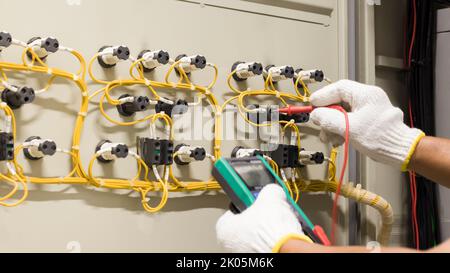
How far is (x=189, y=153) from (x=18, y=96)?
45 centimetres

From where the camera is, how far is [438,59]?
5.92ft

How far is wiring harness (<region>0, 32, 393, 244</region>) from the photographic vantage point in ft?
3.92

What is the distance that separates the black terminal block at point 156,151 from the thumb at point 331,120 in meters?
0.38

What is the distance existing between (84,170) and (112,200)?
0.36ft

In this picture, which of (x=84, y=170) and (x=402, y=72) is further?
(x=402, y=72)

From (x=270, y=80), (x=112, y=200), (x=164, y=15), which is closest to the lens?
(x=112, y=200)

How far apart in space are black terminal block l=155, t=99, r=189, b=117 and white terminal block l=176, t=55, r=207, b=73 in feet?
0.30

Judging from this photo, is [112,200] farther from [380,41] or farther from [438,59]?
[438,59]

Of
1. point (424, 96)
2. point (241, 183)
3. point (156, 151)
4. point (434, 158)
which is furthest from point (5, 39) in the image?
point (424, 96)

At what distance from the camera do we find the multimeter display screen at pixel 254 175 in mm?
1077

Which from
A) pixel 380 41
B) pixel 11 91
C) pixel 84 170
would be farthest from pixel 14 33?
pixel 380 41

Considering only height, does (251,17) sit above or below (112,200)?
above

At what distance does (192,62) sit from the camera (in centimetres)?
139

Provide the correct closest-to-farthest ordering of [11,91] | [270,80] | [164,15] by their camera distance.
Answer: [11,91] < [164,15] < [270,80]
